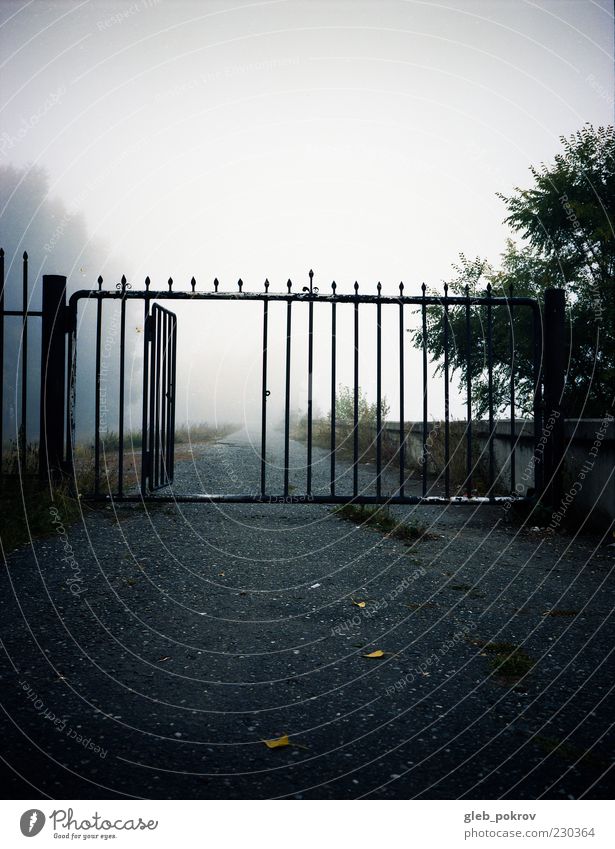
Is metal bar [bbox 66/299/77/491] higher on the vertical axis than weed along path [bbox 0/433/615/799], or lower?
higher

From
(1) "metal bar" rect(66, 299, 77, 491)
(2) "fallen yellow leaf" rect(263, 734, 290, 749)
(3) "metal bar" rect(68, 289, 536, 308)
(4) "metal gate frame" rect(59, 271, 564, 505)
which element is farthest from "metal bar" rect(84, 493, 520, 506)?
(2) "fallen yellow leaf" rect(263, 734, 290, 749)

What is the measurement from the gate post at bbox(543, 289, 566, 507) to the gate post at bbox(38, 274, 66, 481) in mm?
4990

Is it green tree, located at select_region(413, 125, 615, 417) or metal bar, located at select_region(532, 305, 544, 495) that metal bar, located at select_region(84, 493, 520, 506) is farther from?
Result: green tree, located at select_region(413, 125, 615, 417)

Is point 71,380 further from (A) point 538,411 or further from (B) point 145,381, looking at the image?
(A) point 538,411

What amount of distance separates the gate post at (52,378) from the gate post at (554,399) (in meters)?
4.99

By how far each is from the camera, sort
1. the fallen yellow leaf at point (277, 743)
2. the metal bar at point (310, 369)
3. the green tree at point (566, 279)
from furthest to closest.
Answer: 1. the green tree at point (566, 279)
2. the metal bar at point (310, 369)
3. the fallen yellow leaf at point (277, 743)

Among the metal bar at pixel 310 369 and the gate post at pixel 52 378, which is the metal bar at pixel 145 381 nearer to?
the gate post at pixel 52 378

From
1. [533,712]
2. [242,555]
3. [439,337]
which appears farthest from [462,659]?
[439,337]

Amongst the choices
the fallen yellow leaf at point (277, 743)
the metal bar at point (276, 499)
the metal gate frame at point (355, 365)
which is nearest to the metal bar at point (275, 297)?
the metal gate frame at point (355, 365)

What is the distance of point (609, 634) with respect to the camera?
3156 mm

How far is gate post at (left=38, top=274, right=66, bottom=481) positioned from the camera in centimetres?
566

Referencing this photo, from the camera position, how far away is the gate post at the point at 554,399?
5.71m

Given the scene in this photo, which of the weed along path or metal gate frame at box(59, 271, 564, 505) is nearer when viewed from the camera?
the weed along path
